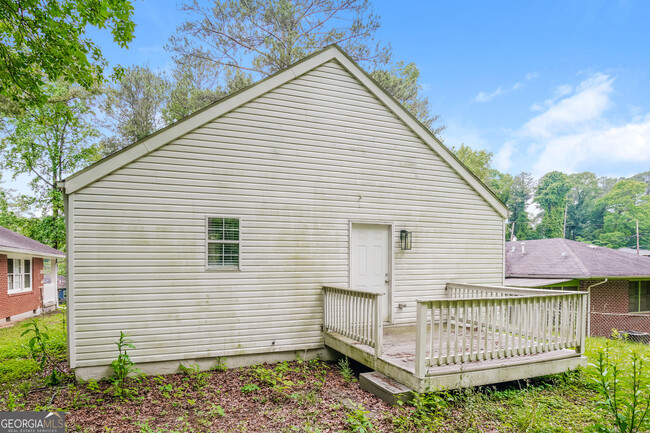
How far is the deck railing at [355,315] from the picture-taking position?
16.3ft

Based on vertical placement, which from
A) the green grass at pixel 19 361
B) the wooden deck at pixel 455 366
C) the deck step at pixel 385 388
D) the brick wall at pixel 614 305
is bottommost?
the brick wall at pixel 614 305

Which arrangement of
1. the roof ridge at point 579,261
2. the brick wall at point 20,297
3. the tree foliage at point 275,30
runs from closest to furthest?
the brick wall at point 20,297
the tree foliage at point 275,30
the roof ridge at point 579,261

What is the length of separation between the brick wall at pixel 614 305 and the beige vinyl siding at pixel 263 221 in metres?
10.3

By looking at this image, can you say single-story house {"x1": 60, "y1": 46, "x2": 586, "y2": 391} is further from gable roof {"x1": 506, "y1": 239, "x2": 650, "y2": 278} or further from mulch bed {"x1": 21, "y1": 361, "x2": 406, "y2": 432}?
gable roof {"x1": 506, "y1": 239, "x2": 650, "y2": 278}

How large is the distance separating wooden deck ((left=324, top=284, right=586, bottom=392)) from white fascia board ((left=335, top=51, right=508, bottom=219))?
310 cm

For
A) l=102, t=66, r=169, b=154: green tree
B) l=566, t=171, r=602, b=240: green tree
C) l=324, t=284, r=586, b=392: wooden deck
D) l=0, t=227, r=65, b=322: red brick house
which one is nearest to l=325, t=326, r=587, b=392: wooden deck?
l=324, t=284, r=586, b=392: wooden deck

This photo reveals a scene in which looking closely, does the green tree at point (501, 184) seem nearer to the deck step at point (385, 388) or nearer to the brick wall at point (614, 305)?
the brick wall at point (614, 305)

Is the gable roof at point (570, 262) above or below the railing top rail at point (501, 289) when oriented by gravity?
below

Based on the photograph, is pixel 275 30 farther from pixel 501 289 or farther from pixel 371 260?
pixel 501 289

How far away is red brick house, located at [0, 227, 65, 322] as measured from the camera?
12.3 meters

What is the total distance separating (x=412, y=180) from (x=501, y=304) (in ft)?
10.7

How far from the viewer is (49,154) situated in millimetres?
18547

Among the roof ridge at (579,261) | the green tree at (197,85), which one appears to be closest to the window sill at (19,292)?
the green tree at (197,85)

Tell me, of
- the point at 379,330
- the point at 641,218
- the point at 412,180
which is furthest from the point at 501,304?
the point at 641,218
